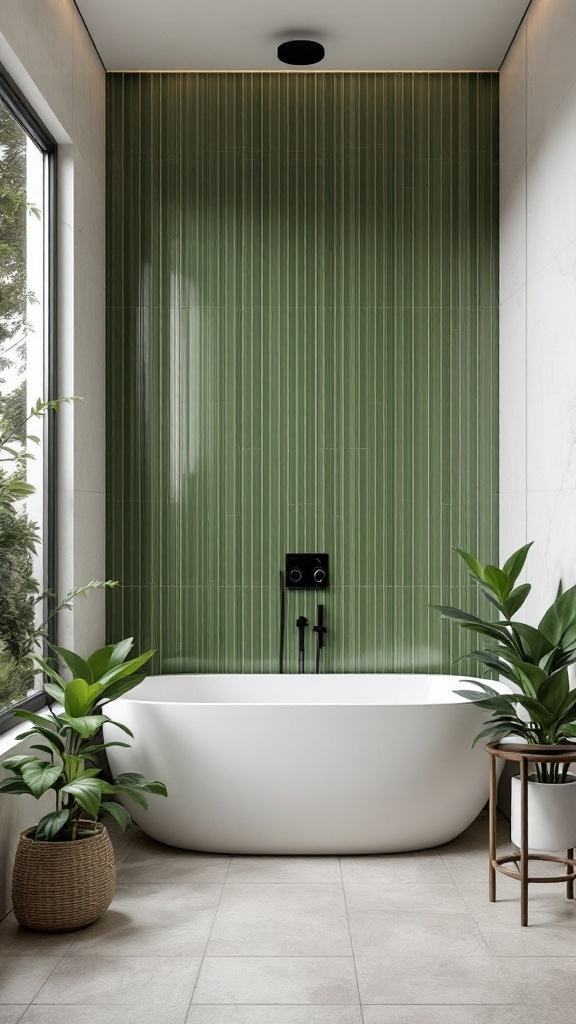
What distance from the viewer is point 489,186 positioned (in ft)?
13.5

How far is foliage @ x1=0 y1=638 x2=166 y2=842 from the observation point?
264 cm

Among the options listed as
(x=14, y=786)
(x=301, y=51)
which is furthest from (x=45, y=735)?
(x=301, y=51)

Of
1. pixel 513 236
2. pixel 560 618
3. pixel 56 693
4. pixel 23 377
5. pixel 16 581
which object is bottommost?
pixel 56 693

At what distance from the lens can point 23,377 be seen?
10.3 ft

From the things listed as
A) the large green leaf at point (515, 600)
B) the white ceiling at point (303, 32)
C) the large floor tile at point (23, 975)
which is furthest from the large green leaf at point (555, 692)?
the white ceiling at point (303, 32)

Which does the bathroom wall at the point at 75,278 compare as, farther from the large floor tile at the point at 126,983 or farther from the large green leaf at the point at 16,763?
the large floor tile at the point at 126,983

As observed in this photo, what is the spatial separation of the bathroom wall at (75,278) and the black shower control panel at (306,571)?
2.64 feet

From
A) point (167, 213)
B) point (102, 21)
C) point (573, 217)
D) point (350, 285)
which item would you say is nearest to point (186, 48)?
point (102, 21)

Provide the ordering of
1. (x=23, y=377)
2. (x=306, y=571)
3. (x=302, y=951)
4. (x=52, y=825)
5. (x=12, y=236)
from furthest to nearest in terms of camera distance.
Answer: (x=306, y=571) < (x=23, y=377) < (x=12, y=236) < (x=52, y=825) < (x=302, y=951)

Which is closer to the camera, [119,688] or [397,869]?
[119,688]

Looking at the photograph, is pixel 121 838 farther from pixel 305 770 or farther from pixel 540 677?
pixel 540 677

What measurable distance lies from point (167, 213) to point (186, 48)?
2.16 feet

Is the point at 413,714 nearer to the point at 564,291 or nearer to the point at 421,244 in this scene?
the point at 564,291

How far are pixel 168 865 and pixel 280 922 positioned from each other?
0.63m
